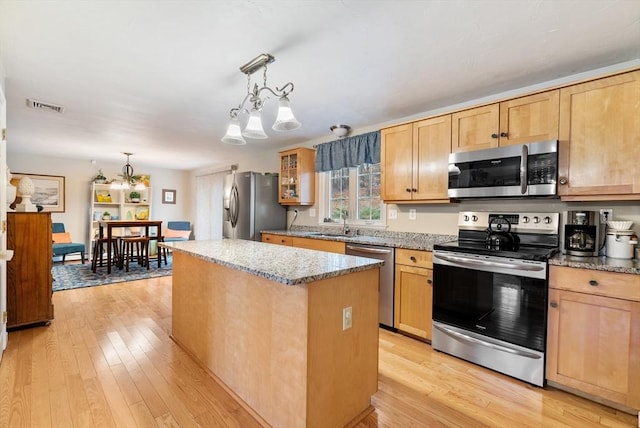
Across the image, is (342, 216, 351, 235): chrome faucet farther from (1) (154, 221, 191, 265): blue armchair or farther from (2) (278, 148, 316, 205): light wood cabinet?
(1) (154, 221, 191, 265): blue armchair

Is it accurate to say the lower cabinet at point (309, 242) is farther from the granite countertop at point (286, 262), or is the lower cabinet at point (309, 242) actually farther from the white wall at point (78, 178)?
the white wall at point (78, 178)


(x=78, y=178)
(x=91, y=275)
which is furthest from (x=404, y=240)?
(x=78, y=178)

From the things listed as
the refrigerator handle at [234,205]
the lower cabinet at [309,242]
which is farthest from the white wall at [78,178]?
the lower cabinet at [309,242]

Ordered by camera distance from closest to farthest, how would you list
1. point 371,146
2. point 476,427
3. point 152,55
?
point 476,427
point 152,55
point 371,146

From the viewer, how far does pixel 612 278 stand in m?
1.74

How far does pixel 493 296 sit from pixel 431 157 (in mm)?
1290

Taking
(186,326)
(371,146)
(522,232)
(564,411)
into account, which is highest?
(371,146)

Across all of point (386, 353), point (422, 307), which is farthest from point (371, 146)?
point (386, 353)

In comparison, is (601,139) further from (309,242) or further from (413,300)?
(309,242)

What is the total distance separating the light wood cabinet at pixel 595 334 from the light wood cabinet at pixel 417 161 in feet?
3.74

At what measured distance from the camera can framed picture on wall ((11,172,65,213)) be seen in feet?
19.5

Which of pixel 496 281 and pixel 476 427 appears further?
pixel 496 281

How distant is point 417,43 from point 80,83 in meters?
2.70

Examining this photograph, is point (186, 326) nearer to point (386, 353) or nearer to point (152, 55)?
point (386, 353)
